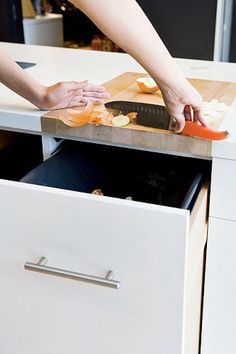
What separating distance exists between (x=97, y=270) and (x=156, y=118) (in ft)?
0.92

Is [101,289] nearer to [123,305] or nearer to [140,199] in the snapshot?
[123,305]

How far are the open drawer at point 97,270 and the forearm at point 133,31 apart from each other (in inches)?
7.9

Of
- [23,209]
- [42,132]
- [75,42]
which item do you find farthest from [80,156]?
[75,42]

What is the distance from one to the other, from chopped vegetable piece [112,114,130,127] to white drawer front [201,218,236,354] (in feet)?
0.72

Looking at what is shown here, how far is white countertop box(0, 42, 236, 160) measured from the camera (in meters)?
0.87

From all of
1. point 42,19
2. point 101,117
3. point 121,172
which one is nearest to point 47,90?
point 101,117

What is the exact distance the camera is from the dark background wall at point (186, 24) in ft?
7.16

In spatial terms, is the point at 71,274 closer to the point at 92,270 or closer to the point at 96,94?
the point at 92,270

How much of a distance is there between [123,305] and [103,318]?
5 centimetres

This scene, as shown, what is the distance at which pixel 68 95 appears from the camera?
900 mm

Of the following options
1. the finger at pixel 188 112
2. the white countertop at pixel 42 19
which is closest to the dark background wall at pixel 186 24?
the white countertop at pixel 42 19

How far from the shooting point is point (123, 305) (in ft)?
2.40

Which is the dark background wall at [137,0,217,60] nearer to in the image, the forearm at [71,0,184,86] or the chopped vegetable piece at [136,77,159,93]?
the chopped vegetable piece at [136,77,159,93]

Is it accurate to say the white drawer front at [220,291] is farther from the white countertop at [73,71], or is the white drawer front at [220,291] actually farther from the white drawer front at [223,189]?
the white countertop at [73,71]
